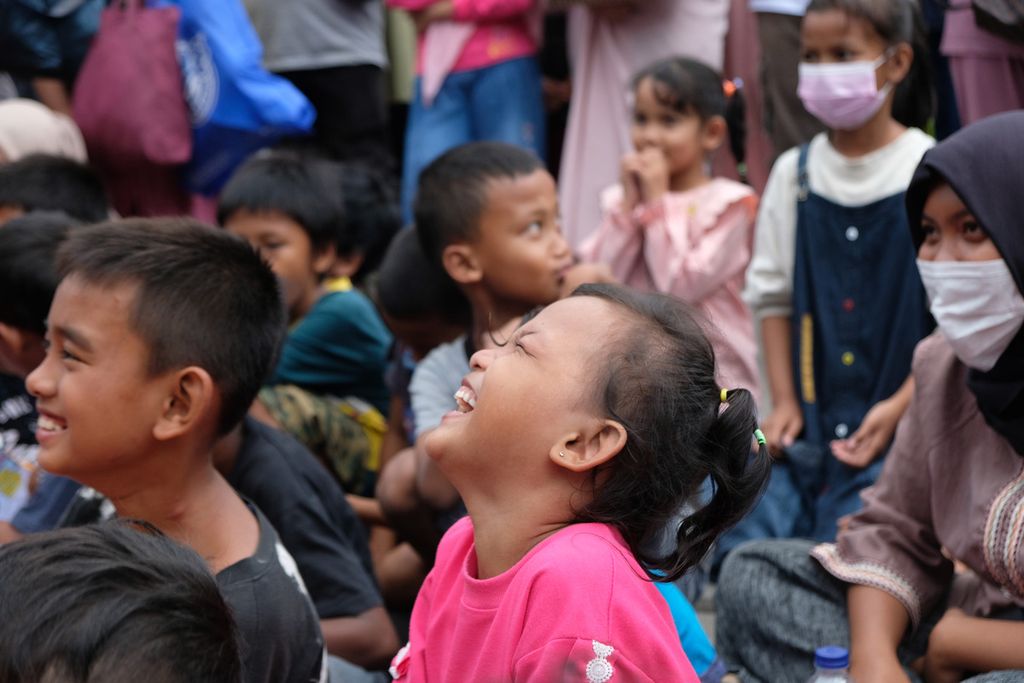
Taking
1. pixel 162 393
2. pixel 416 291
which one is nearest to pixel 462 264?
pixel 416 291

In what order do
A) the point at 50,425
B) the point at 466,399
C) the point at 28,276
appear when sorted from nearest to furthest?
the point at 466,399 → the point at 50,425 → the point at 28,276

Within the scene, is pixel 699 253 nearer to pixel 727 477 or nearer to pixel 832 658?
pixel 832 658

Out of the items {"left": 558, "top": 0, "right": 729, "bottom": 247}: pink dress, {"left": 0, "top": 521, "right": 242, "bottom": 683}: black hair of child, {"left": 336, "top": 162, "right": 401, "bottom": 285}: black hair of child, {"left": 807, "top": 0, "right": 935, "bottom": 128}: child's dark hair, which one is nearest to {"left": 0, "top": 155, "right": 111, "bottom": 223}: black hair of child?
{"left": 336, "top": 162, "right": 401, "bottom": 285}: black hair of child

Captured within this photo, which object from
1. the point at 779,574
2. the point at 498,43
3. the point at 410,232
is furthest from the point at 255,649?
the point at 498,43

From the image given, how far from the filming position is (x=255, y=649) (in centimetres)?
240

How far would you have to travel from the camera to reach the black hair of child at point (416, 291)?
384 cm

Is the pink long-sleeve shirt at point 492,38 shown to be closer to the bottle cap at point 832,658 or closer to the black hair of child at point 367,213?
the black hair of child at point 367,213

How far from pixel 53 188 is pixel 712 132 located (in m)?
2.21

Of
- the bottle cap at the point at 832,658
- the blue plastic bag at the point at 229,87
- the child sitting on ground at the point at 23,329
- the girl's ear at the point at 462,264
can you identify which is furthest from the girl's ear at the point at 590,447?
the blue plastic bag at the point at 229,87

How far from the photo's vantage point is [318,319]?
170 inches

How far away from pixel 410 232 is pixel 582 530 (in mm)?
2042

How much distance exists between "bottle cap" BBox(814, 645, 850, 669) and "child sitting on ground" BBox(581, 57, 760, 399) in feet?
5.28

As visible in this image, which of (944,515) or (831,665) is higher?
(944,515)

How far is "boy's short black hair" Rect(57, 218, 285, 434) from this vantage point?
264cm
